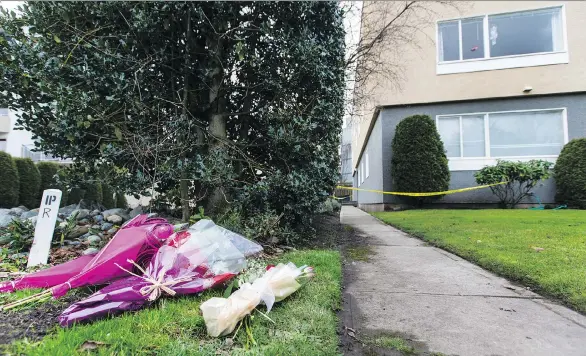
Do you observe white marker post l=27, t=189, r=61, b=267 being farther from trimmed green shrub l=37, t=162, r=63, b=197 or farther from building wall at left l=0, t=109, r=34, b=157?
building wall at left l=0, t=109, r=34, b=157

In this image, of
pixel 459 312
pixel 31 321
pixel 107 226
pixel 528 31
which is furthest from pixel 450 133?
pixel 31 321

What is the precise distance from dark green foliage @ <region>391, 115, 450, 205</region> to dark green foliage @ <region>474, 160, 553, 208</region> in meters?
1.20

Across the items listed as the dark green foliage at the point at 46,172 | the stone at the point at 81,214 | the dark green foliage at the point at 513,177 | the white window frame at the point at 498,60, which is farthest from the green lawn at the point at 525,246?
the dark green foliage at the point at 46,172

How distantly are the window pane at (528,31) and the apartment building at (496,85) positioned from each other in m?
0.03

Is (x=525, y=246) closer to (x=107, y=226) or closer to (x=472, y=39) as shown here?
(x=107, y=226)

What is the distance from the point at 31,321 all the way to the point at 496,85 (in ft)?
41.7

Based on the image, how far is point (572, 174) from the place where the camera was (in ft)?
31.7

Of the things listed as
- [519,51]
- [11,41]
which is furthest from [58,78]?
[519,51]

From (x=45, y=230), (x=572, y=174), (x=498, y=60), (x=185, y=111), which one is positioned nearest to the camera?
(x=45, y=230)

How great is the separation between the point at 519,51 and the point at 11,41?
13.0m

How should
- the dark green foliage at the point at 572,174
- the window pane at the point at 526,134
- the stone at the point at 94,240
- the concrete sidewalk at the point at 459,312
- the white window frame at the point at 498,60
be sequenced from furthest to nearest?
the window pane at the point at 526,134 < the white window frame at the point at 498,60 < the dark green foliage at the point at 572,174 < the stone at the point at 94,240 < the concrete sidewalk at the point at 459,312

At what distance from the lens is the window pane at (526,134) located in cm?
1080

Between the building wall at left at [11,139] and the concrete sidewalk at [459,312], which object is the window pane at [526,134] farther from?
the building wall at left at [11,139]

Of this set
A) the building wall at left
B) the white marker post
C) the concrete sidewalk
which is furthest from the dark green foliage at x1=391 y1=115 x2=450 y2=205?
the building wall at left
